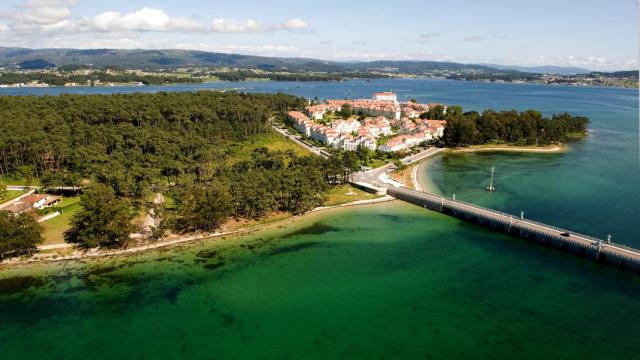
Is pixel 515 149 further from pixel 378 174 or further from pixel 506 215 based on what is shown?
pixel 506 215

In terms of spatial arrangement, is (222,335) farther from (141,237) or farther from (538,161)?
(538,161)

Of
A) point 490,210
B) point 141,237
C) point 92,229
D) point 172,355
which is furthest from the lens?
point 490,210

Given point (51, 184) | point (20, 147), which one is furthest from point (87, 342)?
point (20, 147)

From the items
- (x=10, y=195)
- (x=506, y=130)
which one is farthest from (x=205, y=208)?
(x=506, y=130)

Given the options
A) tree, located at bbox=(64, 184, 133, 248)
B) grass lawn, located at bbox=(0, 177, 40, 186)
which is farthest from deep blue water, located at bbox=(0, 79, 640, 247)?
grass lawn, located at bbox=(0, 177, 40, 186)

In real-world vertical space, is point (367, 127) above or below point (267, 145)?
above

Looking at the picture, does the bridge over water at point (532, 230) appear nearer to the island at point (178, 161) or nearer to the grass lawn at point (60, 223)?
the island at point (178, 161)

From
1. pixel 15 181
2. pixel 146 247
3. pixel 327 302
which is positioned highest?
pixel 15 181
